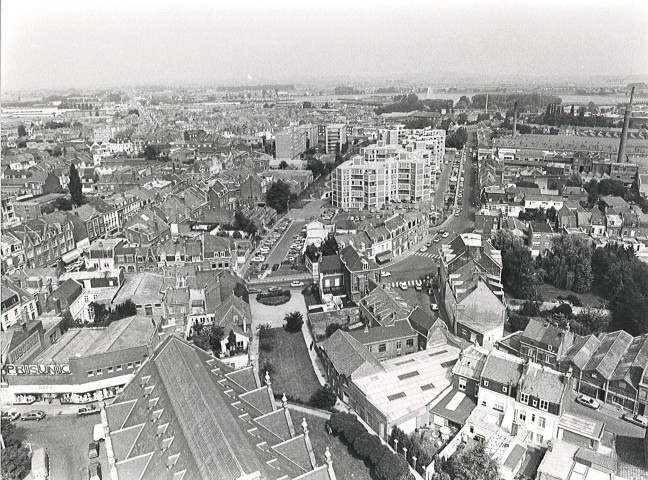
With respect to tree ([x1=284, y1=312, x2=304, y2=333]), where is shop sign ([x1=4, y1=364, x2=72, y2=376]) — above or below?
above

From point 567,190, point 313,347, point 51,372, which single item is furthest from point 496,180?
point 51,372

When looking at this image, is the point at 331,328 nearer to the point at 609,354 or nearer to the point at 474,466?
the point at 474,466

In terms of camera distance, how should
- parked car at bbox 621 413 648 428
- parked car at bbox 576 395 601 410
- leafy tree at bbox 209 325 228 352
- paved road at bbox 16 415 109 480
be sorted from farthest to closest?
leafy tree at bbox 209 325 228 352 < parked car at bbox 576 395 601 410 < parked car at bbox 621 413 648 428 < paved road at bbox 16 415 109 480

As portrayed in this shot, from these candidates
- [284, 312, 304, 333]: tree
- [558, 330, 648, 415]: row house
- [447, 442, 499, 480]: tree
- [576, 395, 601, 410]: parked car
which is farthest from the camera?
[284, 312, 304, 333]: tree

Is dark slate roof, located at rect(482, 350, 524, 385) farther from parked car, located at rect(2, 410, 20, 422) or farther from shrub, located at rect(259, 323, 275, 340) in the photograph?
parked car, located at rect(2, 410, 20, 422)

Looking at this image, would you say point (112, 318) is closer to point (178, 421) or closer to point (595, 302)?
point (178, 421)

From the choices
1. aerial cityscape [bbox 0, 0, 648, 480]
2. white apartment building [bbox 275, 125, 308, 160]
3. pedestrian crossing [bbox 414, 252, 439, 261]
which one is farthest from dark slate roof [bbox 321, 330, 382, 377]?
white apartment building [bbox 275, 125, 308, 160]
